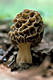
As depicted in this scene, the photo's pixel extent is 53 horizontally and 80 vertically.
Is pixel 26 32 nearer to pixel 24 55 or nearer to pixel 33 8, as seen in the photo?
pixel 24 55

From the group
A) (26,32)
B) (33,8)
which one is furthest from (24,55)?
(33,8)

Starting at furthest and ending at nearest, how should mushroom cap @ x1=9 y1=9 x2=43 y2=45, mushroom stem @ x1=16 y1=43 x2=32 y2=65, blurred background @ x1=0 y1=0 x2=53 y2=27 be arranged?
1. blurred background @ x1=0 y1=0 x2=53 y2=27
2. mushroom stem @ x1=16 y1=43 x2=32 y2=65
3. mushroom cap @ x1=9 y1=9 x2=43 y2=45

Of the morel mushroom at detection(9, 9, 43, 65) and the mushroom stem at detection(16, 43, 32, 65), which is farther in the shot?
the mushroom stem at detection(16, 43, 32, 65)

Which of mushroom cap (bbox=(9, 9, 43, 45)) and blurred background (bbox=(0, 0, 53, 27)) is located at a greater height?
blurred background (bbox=(0, 0, 53, 27))

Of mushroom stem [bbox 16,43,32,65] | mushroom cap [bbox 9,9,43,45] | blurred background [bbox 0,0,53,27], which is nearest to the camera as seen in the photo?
mushroom cap [bbox 9,9,43,45]

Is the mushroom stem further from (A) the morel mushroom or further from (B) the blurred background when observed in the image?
(B) the blurred background

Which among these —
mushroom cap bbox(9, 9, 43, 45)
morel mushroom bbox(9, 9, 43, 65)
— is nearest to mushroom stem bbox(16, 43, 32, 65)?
morel mushroom bbox(9, 9, 43, 65)

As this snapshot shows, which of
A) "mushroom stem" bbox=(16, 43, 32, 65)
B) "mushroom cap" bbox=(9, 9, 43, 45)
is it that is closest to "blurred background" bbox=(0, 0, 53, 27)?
"mushroom cap" bbox=(9, 9, 43, 45)

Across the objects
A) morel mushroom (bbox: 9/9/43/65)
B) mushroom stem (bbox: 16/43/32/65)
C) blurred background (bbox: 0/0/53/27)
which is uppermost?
blurred background (bbox: 0/0/53/27)

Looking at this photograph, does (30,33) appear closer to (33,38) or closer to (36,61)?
(33,38)
